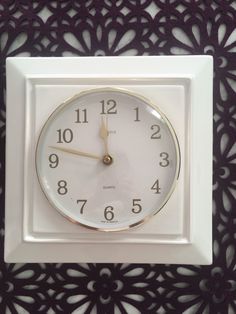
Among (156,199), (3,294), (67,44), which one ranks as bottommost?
(3,294)

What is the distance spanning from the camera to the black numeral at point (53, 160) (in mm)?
569

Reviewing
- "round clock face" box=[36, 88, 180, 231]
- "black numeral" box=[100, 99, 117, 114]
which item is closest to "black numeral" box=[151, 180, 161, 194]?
"round clock face" box=[36, 88, 180, 231]

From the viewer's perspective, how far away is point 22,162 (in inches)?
23.0

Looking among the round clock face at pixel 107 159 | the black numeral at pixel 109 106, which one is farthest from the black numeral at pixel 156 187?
the black numeral at pixel 109 106

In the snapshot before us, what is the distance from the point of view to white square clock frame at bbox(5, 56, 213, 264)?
57 cm

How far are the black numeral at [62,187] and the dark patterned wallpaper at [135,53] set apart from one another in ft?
0.33

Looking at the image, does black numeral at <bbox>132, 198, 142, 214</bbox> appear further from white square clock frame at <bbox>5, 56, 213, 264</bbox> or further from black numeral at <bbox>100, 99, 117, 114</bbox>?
black numeral at <bbox>100, 99, 117, 114</bbox>

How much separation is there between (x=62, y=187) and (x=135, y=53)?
23 centimetres

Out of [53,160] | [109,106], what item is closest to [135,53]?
[109,106]

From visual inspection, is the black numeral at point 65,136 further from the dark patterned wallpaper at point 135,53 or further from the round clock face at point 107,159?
the dark patterned wallpaper at point 135,53

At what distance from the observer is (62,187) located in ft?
1.87

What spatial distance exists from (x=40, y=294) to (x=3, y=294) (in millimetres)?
56

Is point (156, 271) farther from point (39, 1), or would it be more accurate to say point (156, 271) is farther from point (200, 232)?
point (39, 1)

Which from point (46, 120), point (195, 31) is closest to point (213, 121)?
point (195, 31)
